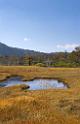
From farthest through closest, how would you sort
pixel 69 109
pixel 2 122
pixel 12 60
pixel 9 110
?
pixel 12 60, pixel 69 109, pixel 9 110, pixel 2 122

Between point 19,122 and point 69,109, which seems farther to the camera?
Answer: point 69,109

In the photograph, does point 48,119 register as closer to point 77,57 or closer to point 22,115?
point 22,115

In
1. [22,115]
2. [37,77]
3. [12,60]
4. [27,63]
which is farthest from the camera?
[12,60]

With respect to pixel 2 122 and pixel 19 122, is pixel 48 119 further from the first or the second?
pixel 2 122

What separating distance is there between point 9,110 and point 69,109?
4.99 meters

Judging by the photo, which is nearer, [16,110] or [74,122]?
[74,122]

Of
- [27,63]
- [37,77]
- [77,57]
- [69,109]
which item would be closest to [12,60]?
[27,63]

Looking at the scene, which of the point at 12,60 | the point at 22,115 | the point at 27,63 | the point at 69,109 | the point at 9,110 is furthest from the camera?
the point at 12,60

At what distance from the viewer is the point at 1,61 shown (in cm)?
19262

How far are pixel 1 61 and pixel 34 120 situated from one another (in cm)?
18361

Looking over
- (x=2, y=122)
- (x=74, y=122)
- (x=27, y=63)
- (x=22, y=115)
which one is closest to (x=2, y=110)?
(x=22, y=115)

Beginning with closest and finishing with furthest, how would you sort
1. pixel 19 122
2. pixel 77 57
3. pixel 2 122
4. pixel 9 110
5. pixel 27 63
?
pixel 19 122 → pixel 2 122 → pixel 9 110 → pixel 77 57 → pixel 27 63

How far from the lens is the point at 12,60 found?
18400 cm

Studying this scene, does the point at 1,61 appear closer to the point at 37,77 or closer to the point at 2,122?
the point at 37,77
